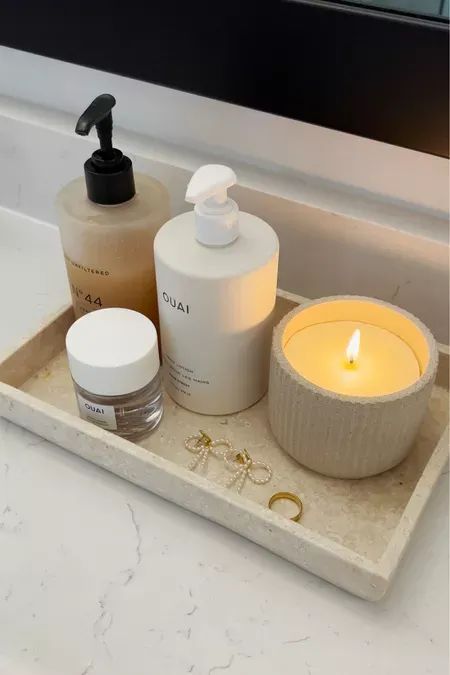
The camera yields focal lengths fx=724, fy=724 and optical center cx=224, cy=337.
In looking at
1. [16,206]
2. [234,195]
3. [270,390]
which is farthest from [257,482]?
[16,206]

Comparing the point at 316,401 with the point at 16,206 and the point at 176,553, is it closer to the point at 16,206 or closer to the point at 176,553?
the point at 176,553

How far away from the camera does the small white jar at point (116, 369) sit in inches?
16.5

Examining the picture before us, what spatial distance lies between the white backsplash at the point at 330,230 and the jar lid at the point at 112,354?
0.45 ft

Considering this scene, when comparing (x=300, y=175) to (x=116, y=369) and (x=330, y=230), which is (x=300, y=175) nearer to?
(x=330, y=230)

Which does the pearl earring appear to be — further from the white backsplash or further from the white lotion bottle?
the white backsplash

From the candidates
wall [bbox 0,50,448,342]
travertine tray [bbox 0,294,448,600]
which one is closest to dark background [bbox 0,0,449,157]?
wall [bbox 0,50,448,342]

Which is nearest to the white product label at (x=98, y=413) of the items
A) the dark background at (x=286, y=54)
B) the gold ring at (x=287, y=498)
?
the gold ring at (x=287, y=498)

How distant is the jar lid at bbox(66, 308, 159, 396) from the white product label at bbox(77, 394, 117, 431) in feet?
0.04

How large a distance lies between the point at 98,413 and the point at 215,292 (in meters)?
0.10

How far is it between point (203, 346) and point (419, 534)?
17 cm

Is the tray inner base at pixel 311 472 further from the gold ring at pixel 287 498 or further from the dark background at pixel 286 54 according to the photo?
the dark background at pixel 286 54

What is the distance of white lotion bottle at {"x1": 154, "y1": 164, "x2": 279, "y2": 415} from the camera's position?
1.36 ft

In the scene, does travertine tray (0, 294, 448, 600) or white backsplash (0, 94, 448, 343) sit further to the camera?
white backsplash (0, 94, 448, 343)

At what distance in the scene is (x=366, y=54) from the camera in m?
0.43
